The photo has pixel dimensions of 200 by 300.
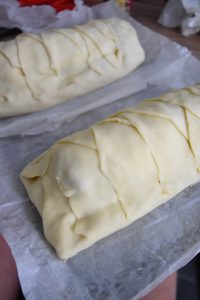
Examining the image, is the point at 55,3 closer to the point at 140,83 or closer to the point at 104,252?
the point at 140,83

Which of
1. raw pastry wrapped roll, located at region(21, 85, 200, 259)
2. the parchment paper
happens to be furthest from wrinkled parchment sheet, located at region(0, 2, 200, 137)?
raw pastry wrapped roll, located at region(21, 85, 200, 259)

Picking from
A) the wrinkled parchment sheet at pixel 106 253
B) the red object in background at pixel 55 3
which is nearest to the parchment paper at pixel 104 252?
the wrinkled parchment sheet at pixel 106 253

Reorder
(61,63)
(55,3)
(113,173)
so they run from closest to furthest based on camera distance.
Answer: (113,173) → (61,63) → (55,3)

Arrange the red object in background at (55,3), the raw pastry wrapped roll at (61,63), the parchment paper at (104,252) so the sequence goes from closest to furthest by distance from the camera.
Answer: the parchment paper at (104,252) < the raw pastry wrapped roll at (61,63) < the red object in background at (55,3)

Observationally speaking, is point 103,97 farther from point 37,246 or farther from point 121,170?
point 37,246

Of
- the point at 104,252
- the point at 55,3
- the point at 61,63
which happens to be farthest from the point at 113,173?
the point at 55,3

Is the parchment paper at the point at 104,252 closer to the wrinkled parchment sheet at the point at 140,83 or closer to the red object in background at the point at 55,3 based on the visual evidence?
the wrinkled parchment sheet at the point at 140,83

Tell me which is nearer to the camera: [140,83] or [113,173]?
[113,173]
